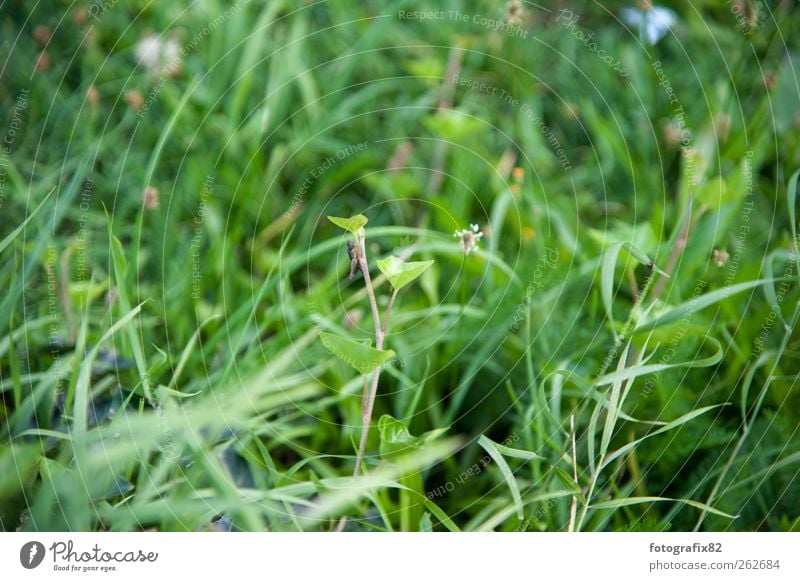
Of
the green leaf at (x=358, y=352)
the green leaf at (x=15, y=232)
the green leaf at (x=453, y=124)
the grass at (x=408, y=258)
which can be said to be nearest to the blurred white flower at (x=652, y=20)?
the grass at (x=408, y=258)

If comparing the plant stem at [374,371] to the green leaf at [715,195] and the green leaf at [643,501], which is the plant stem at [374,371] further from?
the green leaf at [715,195]

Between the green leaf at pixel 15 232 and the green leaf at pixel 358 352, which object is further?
the green leaf at pixel 15 232

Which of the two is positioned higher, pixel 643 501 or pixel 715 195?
pixel 715 195

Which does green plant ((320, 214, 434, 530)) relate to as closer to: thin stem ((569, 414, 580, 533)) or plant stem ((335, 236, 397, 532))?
plant stem ((335, 236, 397, 532))

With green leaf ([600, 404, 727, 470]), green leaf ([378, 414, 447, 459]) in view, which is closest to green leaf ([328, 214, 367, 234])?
green leaf ([378, 414, 447, 459])

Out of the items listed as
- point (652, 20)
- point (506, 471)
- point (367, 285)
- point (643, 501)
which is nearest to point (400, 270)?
point (367, 285)

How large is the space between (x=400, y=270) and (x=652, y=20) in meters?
0.65

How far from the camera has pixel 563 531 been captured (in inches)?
25.7

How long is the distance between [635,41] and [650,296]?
472 millimetres

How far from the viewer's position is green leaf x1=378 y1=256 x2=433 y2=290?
58cm

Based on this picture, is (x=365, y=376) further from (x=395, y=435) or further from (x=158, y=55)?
(x=158, y=55)

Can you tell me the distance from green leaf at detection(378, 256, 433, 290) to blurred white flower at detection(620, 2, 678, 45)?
1.98 ft

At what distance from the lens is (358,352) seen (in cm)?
58

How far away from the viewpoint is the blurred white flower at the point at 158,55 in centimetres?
93
